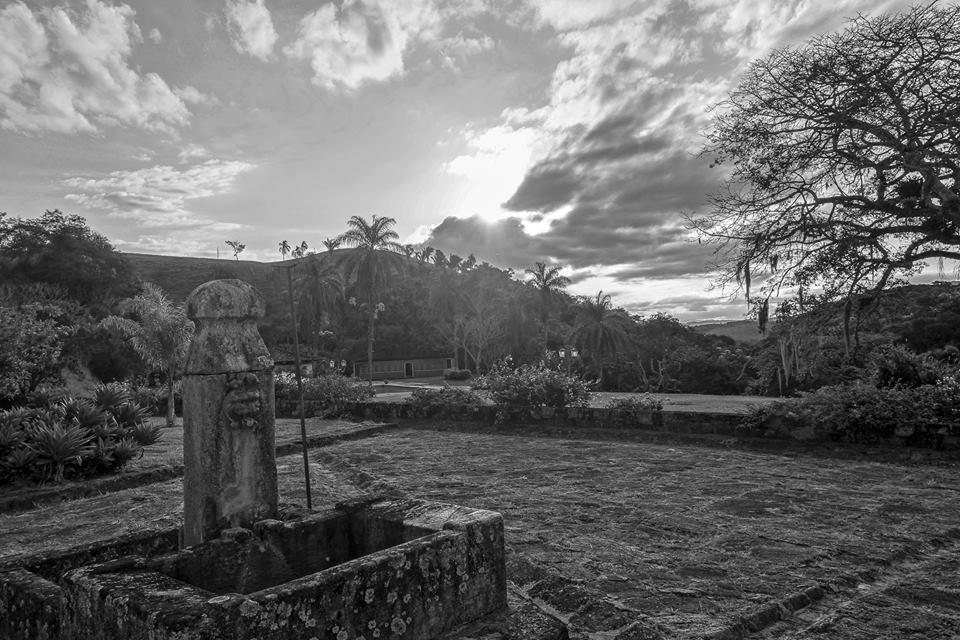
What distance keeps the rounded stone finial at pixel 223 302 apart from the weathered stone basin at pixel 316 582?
1335 mm

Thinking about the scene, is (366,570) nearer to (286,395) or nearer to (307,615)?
(307,615)

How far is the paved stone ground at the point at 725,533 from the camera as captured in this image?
344 centimetres

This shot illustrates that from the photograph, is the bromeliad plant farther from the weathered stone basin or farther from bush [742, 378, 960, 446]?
bush [742, 378, 960, 446]

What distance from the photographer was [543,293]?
53.6 metres

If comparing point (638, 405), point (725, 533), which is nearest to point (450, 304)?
point (638, 405)

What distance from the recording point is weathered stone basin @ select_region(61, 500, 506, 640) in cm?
227

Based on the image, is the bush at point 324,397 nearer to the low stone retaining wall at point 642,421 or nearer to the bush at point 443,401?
the low stone retaining wall at point 642,421

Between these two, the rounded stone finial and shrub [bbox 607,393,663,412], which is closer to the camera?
the rounded stone finial

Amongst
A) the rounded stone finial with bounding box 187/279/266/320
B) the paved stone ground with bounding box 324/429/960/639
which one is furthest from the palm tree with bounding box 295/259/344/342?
the rounded stone finial with bounding box 187/279/266/320

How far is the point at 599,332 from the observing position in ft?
160

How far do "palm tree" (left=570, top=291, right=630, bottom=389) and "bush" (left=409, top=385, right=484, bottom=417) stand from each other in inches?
1327

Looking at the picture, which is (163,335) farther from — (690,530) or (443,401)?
(690,530)

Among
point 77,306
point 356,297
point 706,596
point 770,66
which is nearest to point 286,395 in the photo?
point 770,66

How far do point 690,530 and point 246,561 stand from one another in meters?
3.55
